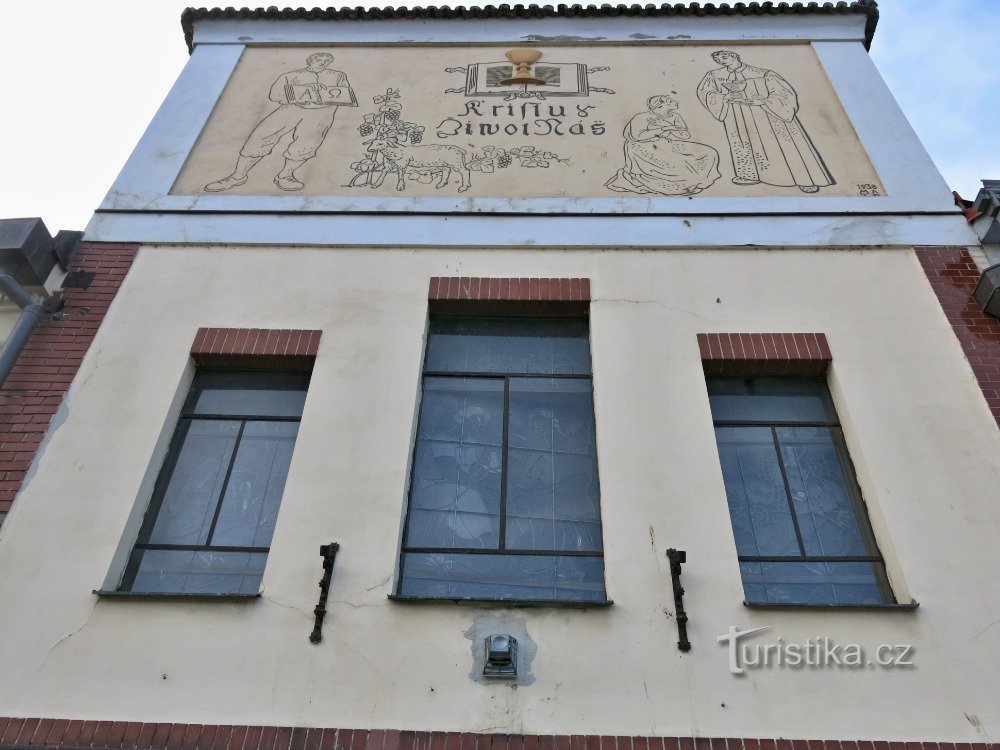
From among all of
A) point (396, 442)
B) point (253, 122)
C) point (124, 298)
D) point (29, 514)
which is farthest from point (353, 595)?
point (253, 122)

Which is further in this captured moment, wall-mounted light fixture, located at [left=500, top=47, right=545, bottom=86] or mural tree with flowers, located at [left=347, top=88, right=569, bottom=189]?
wall-mounted light fixture, located at [left=500, top=47, right=545, bottom=86]

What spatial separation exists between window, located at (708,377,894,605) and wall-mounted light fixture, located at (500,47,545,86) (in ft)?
14.1

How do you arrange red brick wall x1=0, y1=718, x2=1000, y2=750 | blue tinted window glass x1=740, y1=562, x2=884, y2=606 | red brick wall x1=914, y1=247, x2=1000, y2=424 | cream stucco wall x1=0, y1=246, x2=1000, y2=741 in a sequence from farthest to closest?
red brick wall x1=914, y1=247, x2=1000, y2=424 < blue tinted window glass x1=740, y1=562, x2=884, y2=606 < cream stucco wall x1=0, y1=246, x2=1000, y2=741 < red brick wall x1=0, y1=718, x2=1000, y2=750

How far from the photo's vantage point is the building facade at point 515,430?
14.8 feet

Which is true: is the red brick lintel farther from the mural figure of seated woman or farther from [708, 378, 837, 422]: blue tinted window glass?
the mural figure of seated woman

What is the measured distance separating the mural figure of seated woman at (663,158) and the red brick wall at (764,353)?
1891 millimetres

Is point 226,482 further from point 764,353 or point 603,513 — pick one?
point 764,353

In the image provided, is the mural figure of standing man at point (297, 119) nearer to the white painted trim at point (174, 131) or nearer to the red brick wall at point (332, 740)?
the white painted trim at point (174, 131)

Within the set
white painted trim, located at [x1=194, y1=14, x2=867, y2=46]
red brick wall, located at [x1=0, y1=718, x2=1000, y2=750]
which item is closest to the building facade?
red brick wall, located at [x1=0, y1=718, x2=1000, y2=750]

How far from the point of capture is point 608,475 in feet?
17.5

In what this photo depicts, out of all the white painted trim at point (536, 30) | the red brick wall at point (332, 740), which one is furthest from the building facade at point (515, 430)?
the white painted trim at point (536, 30)

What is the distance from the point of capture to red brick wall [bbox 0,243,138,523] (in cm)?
555

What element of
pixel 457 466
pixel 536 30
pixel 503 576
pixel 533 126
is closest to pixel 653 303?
pixel 457 466

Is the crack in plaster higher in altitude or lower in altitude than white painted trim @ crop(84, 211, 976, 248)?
lower
